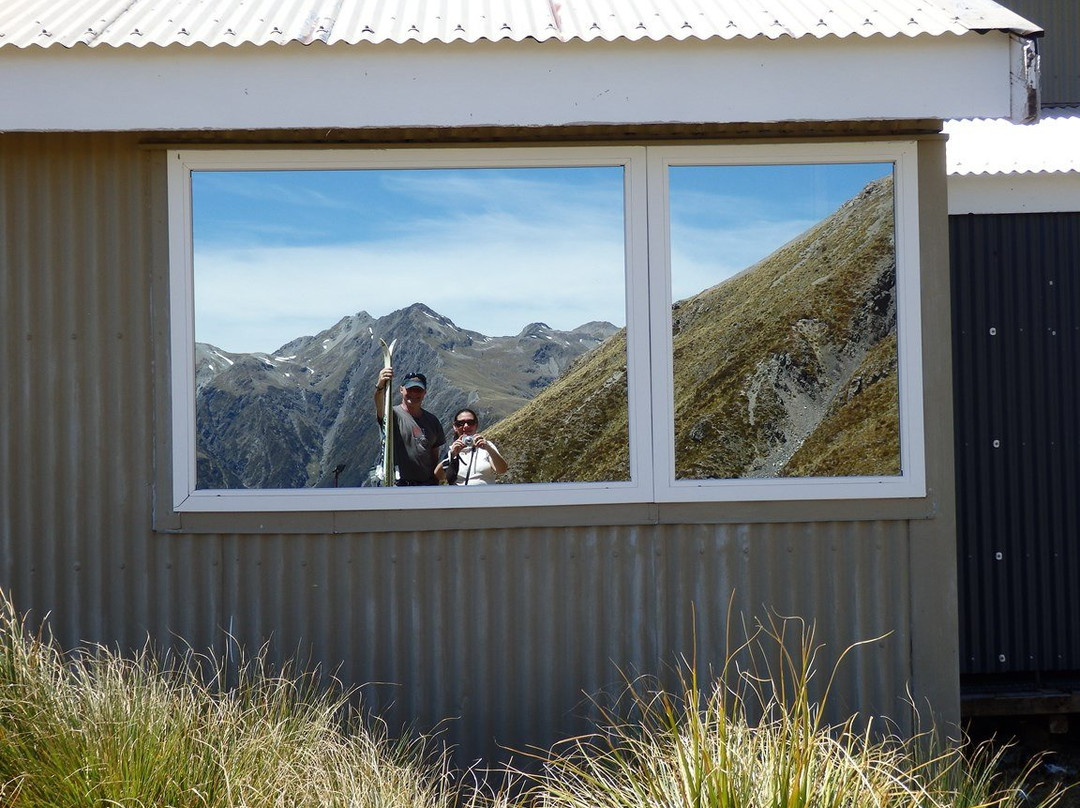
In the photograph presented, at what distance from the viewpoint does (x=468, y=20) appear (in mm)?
3945

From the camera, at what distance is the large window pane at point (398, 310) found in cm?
414

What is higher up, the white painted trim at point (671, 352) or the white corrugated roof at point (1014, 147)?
the white corrugated roof at point (1014, 147)

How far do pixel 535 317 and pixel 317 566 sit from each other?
133cm

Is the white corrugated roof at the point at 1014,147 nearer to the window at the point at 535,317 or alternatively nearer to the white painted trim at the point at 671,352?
the white painted trim at the point at 671,352

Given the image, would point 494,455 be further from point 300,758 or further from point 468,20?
point 468,20

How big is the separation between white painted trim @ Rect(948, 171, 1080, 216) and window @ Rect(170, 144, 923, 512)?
1564 millimetres

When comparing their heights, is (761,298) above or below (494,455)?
above

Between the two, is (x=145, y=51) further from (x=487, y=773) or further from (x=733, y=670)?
(x=733, y=670)

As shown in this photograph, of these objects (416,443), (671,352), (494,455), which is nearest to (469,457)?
(494,455)

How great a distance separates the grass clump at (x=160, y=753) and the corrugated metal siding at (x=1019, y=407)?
3375 millimetres

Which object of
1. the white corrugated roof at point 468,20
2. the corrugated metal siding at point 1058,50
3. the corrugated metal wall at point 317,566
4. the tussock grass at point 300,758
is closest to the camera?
the tussock grass at point 300,758

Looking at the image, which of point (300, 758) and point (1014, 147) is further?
point (1014, 147)

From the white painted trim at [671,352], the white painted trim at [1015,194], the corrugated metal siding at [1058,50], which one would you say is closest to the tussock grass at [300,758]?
the white painted trim at [671,352]

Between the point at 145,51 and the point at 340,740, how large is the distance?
8.58 feet
